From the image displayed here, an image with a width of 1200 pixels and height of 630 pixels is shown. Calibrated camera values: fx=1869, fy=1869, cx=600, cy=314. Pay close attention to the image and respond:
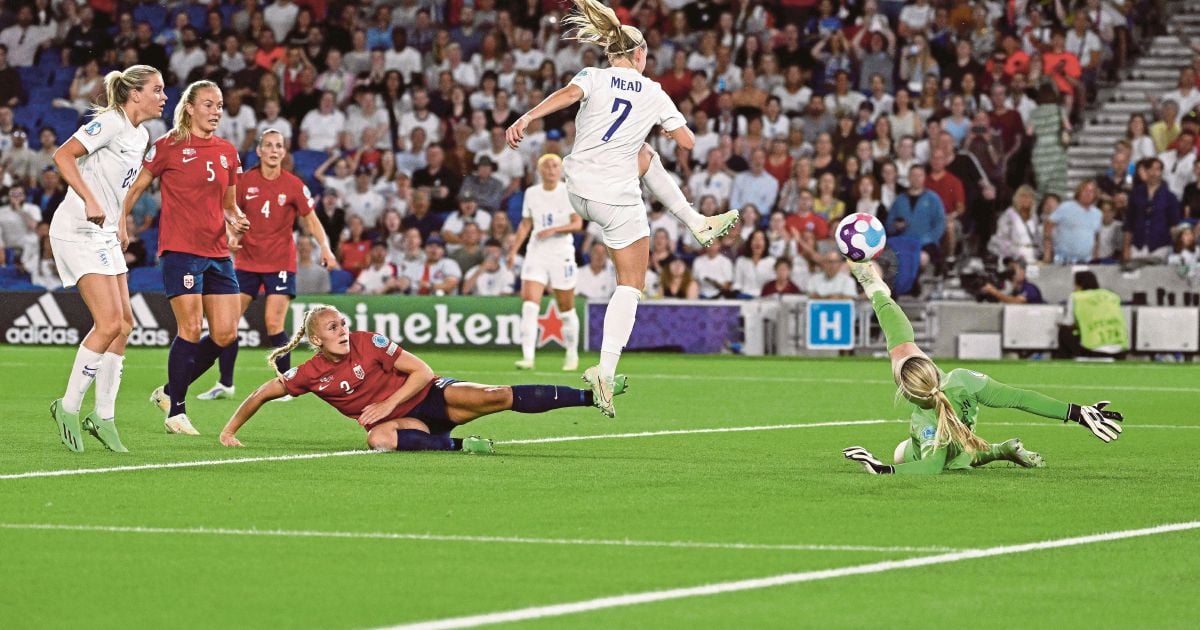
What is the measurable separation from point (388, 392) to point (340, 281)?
57.2ft

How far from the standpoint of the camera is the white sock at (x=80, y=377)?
11422mm

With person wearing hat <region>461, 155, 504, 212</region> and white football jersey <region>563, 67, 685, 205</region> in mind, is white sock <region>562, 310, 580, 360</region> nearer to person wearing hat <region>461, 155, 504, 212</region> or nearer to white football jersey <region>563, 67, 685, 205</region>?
person wearing hat <region>461, 155, 504, 212</region>

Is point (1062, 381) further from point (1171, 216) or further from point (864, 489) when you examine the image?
point (864, 489)

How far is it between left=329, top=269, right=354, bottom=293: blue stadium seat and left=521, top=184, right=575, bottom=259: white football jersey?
743 cm

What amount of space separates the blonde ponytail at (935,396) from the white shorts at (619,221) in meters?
2.90

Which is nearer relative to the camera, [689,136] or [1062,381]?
[689,136]

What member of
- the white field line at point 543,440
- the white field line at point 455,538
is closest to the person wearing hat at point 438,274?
the white field line at point 543,440

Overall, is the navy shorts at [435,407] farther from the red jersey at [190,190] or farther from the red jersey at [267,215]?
the red jersey at [267,215]

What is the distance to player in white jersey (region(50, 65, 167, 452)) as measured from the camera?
1132 cm

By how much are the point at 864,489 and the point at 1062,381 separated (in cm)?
1172

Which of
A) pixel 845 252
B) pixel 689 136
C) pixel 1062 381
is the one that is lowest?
pixel 1062 381

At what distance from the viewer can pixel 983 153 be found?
27766 mm

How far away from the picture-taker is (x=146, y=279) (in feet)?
95.4

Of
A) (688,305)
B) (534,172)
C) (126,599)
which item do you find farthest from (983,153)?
(126,599)
